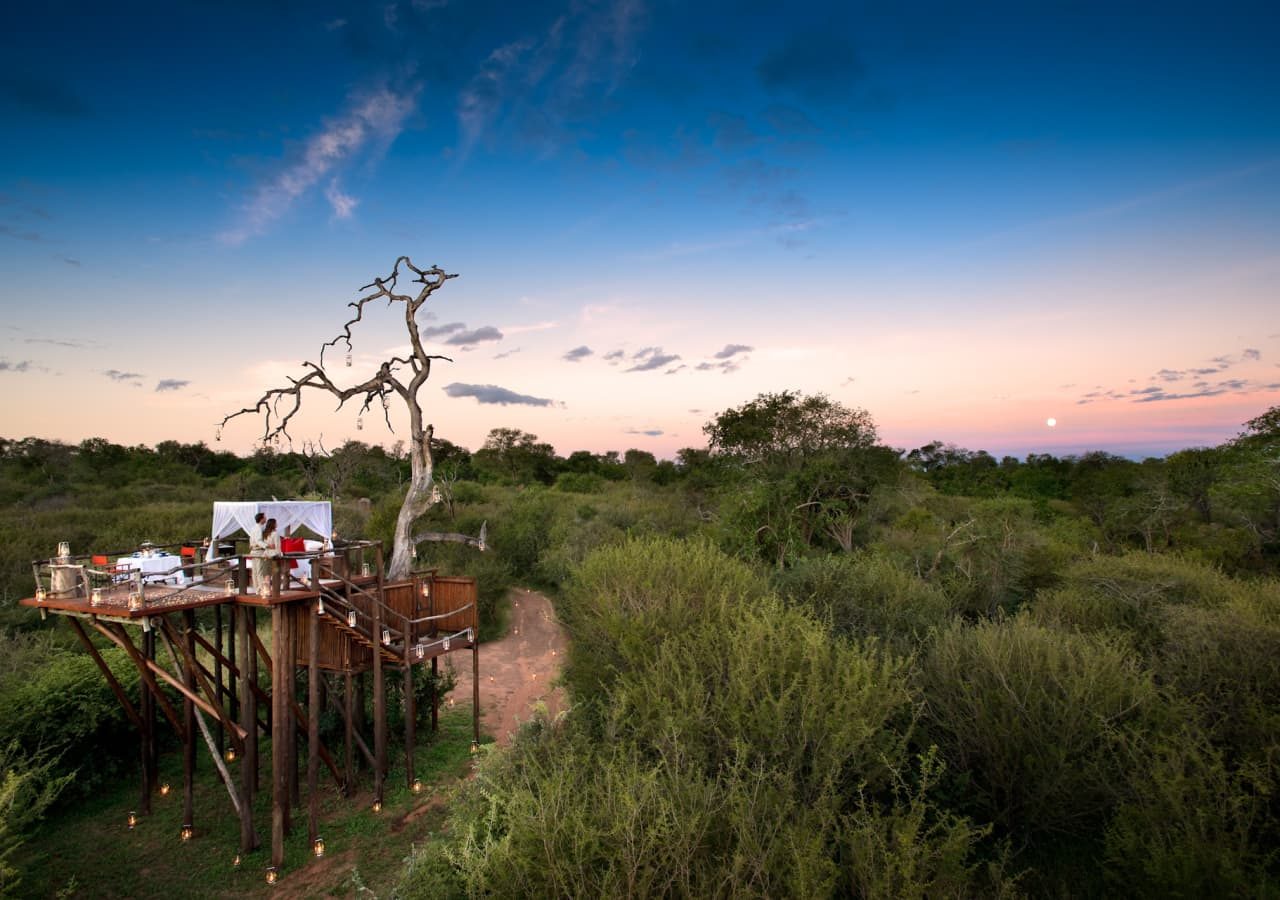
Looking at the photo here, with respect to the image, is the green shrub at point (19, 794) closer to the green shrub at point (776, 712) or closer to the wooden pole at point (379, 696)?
the wooden pole at point (379, 696)

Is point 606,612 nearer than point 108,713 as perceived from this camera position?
Yes

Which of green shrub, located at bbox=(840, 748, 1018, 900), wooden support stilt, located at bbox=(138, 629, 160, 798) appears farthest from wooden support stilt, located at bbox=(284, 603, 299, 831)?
green shrub, located at bbox=(840, 748, 1018, 900)

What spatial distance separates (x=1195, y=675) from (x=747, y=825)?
7.94 metres

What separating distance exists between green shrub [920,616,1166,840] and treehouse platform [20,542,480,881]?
929 cm

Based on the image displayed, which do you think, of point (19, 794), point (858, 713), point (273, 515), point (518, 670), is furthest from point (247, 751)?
point (518, 670)

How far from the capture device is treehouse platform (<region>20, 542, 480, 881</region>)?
32.3 ft

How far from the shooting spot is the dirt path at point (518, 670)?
16.3 metres

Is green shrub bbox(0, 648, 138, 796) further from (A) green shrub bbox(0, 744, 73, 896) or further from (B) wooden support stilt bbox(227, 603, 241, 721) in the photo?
(B) wooden support stilt bbox(227, 603, 241, 721)

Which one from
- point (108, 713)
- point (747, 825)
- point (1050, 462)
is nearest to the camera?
point (747, 825)

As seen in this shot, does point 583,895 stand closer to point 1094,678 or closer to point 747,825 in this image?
point 747,825

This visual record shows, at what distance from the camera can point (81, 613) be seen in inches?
373

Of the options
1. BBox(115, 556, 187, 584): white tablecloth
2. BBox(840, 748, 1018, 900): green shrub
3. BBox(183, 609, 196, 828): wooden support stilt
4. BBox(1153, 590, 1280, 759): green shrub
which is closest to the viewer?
BBox(840, 748, 1018, 900): green shrub

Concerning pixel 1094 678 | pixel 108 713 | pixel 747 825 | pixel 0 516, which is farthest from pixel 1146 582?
pixel 0 516

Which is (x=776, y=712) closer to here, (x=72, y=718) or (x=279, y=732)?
(x=279, y=732)
